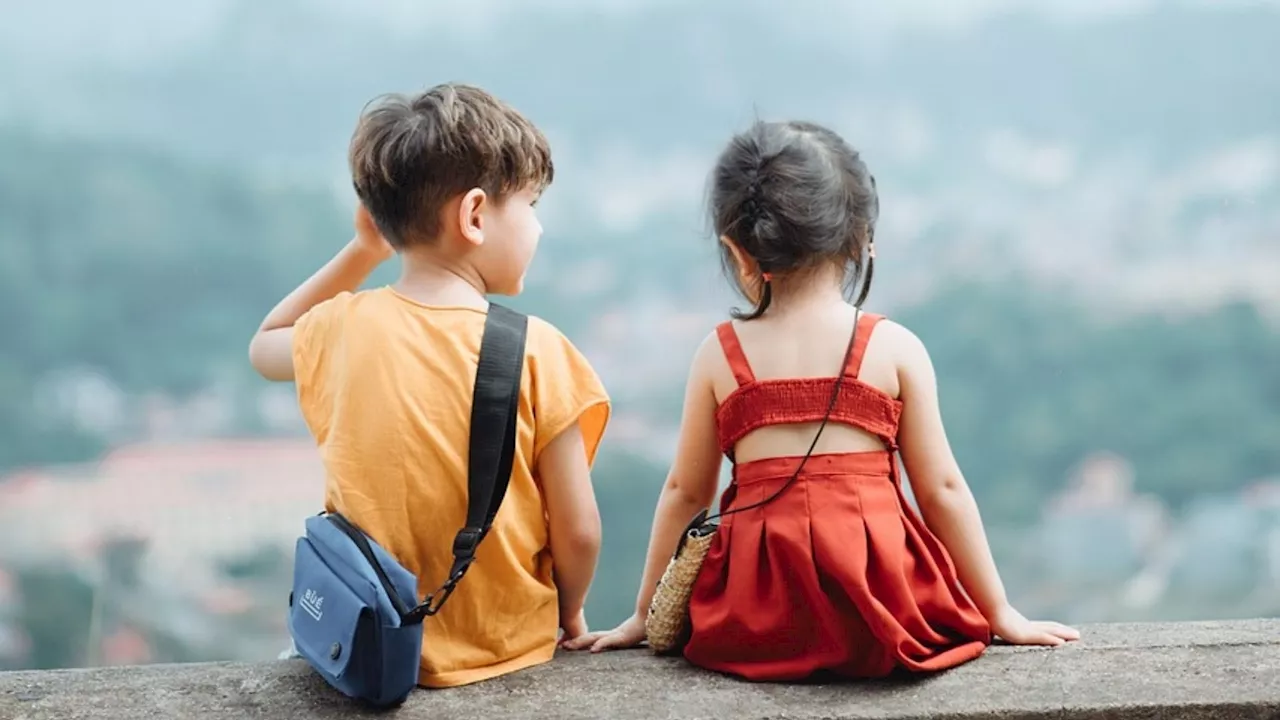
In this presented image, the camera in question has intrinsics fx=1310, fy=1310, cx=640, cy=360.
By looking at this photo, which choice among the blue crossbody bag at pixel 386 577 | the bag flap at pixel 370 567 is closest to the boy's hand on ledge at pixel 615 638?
the blue crossbody bag at pixel 386 577

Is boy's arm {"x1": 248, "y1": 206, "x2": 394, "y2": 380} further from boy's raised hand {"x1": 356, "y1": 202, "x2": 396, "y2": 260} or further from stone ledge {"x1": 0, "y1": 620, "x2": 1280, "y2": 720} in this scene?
stone ledge {"x1": 0, "y1": 620, "x2": 1280, "y2": 720}

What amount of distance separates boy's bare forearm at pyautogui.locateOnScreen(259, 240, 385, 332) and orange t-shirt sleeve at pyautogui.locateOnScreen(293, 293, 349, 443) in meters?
0.17

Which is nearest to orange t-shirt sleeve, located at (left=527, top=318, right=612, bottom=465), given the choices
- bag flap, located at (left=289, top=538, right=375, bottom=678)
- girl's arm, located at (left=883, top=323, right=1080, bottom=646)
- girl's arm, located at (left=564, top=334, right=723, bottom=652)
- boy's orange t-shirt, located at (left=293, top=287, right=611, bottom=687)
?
boy's orange t-shirt, located at (left=293, top=287, right=611, bottom=687)

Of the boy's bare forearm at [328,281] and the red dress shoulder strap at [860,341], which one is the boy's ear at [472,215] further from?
the red dress shoulder strap at [860,341]

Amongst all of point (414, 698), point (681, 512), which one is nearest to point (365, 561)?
point (414, 698)

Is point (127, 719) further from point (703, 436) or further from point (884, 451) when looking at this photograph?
point (884, 451)

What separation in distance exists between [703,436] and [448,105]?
0.68 meters

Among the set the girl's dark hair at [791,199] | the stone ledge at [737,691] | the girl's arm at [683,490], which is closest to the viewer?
the stone ledge at [737,691]

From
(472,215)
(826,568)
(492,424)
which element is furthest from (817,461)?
(472,215)

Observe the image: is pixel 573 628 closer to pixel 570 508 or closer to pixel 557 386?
pixel 570 508

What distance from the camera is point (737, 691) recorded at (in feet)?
6.38

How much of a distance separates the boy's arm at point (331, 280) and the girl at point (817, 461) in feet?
1.95

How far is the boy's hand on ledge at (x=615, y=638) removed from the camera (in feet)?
7.25

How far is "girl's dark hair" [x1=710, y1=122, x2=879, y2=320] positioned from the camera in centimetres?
207
